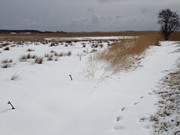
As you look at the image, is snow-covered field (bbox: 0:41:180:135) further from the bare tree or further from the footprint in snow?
the bare tree

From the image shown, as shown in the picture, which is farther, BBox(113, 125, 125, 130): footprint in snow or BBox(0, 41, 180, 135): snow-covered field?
BBox(0, 41, 180, 135): snow-covered field

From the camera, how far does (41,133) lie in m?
6.16

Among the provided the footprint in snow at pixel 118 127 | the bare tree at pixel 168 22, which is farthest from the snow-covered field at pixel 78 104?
the bare tree at pixel 168 22

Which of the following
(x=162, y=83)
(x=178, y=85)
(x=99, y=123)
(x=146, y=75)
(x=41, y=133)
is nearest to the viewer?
(x=41, y=133)

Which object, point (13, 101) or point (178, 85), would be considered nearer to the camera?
point (13, 101)

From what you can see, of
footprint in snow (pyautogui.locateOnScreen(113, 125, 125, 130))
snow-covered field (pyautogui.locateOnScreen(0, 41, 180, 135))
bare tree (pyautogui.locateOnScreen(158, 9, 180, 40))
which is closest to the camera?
footprint in snow (pyautogui.locateOnScreen(113, 125, 125, 130))

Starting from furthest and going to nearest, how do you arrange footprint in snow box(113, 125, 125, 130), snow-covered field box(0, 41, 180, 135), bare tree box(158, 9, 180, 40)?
bare tree box(158, 9, 180, 40), snow-covered field box(0, 41, 180, 135), footprint in snow box(113, 125, 125, 130)

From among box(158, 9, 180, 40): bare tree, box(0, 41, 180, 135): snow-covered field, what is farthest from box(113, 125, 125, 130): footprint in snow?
box(158, 9, 180, 40): bare tree

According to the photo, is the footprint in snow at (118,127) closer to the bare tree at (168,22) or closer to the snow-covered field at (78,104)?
the snow-covered field at (78,104)

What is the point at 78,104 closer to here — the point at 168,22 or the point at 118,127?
the point at 118,127

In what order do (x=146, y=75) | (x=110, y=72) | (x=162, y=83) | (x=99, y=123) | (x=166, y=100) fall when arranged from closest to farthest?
1. (x=99, y=123)
2. (x=166, y=100)
3. (x=162, y=83)
4. (x=146, y=75)
5. (x=110, y=72)

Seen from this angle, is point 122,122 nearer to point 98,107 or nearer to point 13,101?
point 98,107

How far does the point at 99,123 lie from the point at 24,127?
154 cm

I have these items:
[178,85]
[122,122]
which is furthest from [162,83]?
[122,122]
